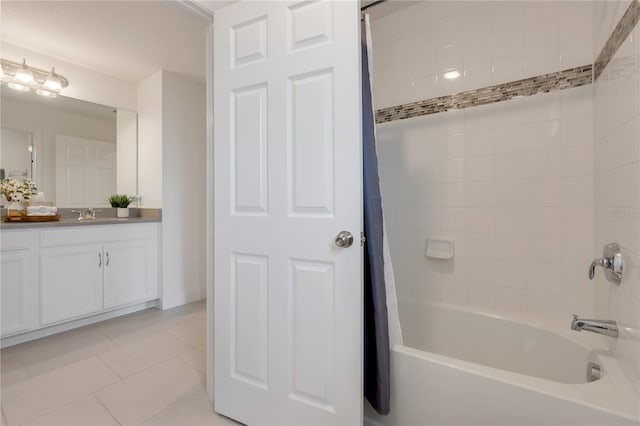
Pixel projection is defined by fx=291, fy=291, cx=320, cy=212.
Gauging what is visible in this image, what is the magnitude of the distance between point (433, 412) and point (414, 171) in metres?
1.41

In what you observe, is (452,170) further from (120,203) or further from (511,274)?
(120,203)

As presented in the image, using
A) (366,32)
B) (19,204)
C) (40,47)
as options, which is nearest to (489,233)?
(366,32)

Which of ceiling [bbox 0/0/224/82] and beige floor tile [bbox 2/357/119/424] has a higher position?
ceiling [bbox 0/0/224/82]

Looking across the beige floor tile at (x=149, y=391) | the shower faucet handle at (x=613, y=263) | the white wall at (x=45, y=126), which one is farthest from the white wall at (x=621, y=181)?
the white wall at (x=45, y=126)

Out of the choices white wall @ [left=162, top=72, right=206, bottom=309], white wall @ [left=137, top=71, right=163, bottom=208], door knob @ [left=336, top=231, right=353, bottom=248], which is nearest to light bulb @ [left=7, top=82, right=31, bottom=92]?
white wall @ [left=137, top=71, right=163, bottom=208]

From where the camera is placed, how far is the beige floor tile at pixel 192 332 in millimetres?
2240

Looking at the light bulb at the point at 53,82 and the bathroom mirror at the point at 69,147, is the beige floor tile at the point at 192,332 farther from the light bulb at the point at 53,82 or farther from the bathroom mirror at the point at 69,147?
the light bulb at the point at 53,82

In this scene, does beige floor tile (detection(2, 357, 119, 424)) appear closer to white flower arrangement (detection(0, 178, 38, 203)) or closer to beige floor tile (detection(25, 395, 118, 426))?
beige floor tile (detection(25, 395, 118, 426))

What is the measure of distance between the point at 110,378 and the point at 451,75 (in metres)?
2.83

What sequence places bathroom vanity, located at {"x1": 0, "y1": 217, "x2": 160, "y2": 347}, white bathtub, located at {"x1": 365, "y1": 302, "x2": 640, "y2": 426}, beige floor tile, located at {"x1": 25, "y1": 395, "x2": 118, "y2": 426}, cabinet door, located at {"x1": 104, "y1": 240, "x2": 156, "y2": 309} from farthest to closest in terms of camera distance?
cabinet door, located at {"x1": 104, "y1": 240, "x2": 156, "y2": 309} → bathroom vanity, located at {"x1": 0, "y1": 217, "x2": 160, "y2": 347} → beige floor tile, located at {"x1": 25, "y1": 395, "x2": 118, "y2": 426} → white bathtub, located at {"x1": 365, "y1": 302, "x2": 640, "y2": 426}

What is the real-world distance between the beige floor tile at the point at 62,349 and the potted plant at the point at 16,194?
101 cm

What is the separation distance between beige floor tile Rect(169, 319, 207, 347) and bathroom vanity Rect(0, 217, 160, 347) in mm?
670

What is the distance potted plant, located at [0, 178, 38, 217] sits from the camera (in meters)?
2.26

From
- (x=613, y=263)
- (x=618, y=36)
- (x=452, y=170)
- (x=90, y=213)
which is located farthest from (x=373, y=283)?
(x=90, y=213)
